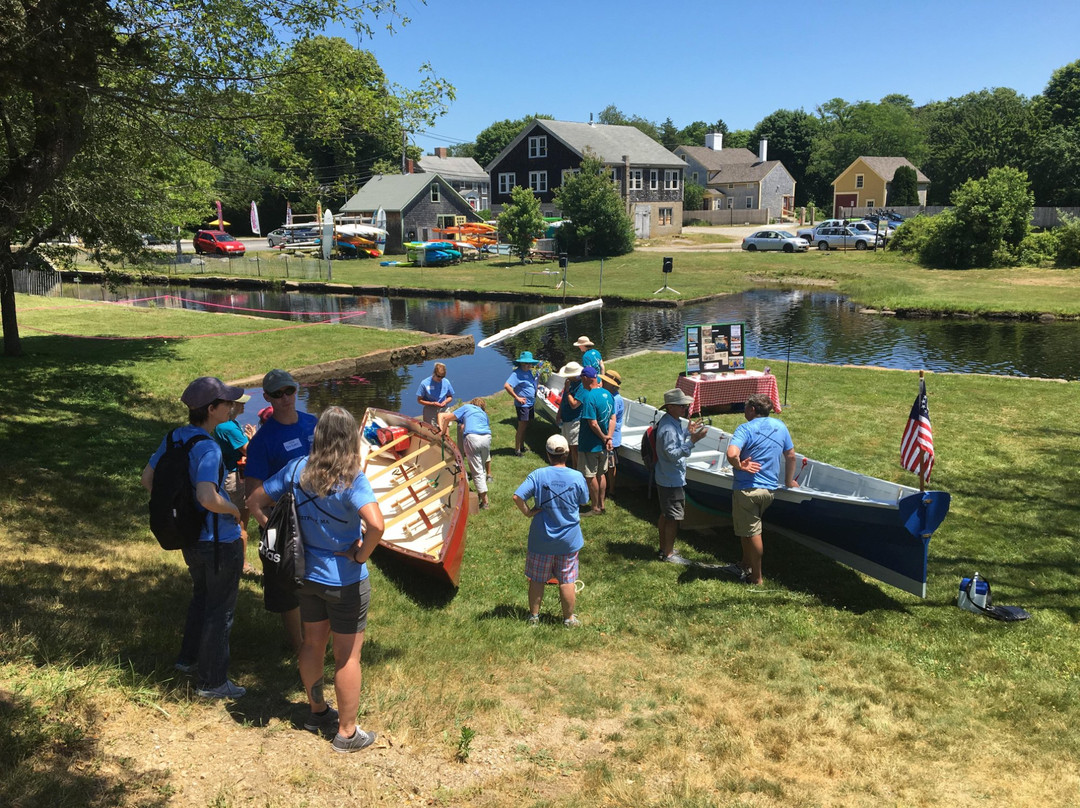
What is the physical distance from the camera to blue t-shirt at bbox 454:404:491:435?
1009 cm

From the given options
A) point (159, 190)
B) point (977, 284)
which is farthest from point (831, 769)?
point (977, 284)

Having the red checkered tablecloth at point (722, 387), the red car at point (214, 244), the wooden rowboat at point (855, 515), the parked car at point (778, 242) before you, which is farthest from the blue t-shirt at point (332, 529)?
the red car at point (214, 244)

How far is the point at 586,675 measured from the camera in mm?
6184

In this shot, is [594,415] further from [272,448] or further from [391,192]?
[391,192]

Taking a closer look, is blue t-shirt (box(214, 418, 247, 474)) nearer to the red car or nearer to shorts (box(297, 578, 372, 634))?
shorts (box(297, 578, 372, 634))

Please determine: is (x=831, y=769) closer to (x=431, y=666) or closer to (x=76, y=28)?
(x=431, y=666)

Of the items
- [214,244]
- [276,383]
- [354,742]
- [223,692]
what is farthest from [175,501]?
[214,244]

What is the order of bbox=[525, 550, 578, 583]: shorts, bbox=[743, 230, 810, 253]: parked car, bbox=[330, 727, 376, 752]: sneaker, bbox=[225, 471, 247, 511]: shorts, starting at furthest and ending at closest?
bbox=[743, 230, 810, 253]: parked car
bbox=[225, 471, 247, 511]: shorts
bbox=[525, 550, 578, 583]: shorts
bbox=[330, 727, 376, 752]: sneaker

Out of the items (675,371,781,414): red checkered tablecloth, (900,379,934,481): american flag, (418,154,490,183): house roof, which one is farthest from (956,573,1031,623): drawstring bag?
(418,154,490,183): house roof

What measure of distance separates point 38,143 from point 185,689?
743 cm

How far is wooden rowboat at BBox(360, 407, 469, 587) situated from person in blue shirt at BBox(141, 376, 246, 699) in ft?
8.81

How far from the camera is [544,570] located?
22.4 ft

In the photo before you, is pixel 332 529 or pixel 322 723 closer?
pixel 332 529

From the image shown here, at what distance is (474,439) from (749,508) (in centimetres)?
374
